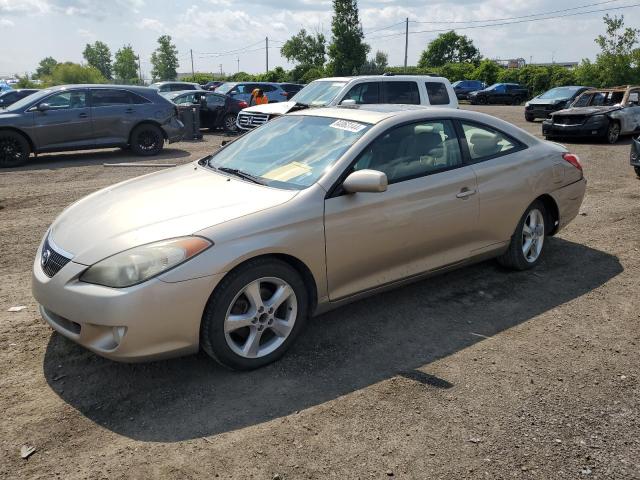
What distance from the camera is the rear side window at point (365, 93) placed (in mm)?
11250

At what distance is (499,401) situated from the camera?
3262 mm

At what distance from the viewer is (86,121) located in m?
12.2

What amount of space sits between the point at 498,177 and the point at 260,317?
247 cm

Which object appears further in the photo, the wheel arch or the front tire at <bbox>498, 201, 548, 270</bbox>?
the wheel arch

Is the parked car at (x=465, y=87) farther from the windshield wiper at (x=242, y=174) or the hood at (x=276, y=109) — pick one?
the windshield wiper at (x=242, y=174)

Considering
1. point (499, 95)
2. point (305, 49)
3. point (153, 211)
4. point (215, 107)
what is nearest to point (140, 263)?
point (153, 211)

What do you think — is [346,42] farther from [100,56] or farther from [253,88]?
[100,56]

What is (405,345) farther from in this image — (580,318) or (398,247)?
(580,318)

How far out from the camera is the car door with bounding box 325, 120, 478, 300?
12.5 feet

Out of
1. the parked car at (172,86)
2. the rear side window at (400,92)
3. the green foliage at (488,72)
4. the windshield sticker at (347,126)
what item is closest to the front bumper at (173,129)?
the rear side window at (400,92)

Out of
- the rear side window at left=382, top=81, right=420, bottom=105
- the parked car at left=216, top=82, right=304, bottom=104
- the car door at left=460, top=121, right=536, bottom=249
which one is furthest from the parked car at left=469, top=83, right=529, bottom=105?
the car door at left=460, top=121, right=536, bottom=249

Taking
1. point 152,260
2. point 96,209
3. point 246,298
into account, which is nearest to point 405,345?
point 246,298

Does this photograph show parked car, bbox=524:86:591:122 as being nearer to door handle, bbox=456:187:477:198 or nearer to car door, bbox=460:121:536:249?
car door, bbox=460:121:536:249

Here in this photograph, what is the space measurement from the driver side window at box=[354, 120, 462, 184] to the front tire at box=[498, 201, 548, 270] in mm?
1013
